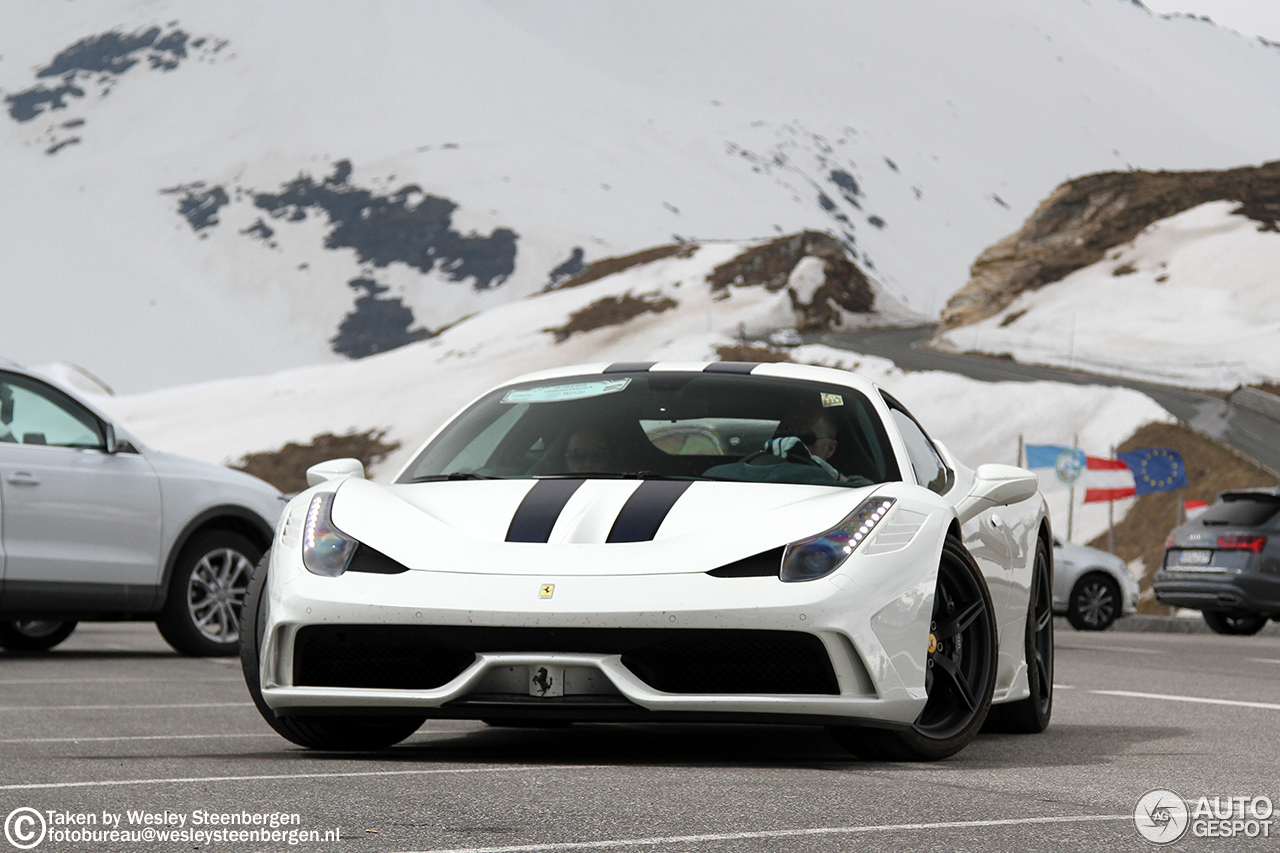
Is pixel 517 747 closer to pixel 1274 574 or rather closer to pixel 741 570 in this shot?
pixel 741 570

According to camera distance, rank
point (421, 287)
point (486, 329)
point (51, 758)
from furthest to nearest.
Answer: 1. point (421, 287)
2. point (486, 329)
3. point (51, 758)

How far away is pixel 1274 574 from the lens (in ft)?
54.0

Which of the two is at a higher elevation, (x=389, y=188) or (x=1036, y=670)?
(x=1036, y=670)

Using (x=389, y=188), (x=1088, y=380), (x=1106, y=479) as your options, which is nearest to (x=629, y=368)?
(x=1106, y=479)

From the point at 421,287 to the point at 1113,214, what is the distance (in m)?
97.6

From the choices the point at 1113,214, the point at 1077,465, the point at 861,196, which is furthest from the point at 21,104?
the point at 1077,465

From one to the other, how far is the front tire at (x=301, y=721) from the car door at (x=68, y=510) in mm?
4818

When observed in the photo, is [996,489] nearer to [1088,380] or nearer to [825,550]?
[825,550]

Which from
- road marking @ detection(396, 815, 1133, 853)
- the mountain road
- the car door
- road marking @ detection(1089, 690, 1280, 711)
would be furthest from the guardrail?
road marking @ detection(396, 815, 1133, 853)

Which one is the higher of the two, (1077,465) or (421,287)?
(1077,465)

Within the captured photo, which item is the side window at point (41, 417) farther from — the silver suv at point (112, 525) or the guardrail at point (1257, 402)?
the guardrail at point (1257, 402)

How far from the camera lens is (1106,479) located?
2795cm

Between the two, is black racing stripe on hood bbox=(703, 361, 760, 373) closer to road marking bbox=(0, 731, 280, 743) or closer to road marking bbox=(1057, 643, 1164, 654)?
road marking bbox=(0, 731, 280, 743)

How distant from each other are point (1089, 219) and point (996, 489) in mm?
69598
